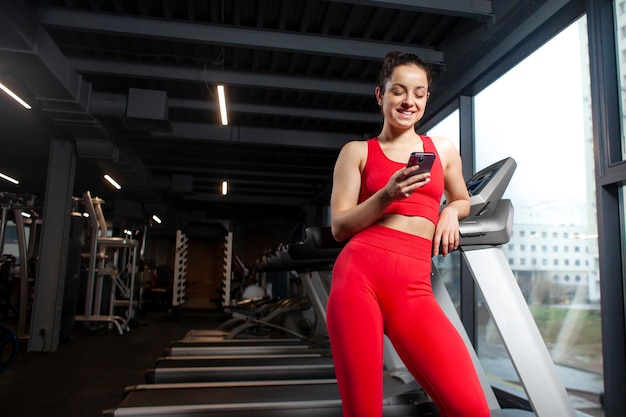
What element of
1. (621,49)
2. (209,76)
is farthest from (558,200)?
(209,76)

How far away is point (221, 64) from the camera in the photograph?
13.5ft

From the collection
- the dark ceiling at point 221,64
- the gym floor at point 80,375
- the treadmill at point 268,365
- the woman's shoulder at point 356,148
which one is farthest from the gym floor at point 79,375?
the woman's shoulder at point 356,148

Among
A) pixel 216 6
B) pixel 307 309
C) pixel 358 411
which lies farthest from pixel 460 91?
pixel 358 411

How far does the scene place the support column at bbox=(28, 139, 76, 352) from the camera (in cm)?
479

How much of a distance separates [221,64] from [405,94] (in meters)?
3.32

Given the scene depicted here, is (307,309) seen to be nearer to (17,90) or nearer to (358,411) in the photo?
(17,90)

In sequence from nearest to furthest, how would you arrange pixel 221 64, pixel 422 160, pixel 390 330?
1. pixel 422 160
2. pixel 390 330
3. pixel 221 64

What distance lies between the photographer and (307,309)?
4.94m

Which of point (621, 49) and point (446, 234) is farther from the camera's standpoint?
point (621, 49)

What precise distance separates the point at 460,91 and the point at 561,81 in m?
1.07

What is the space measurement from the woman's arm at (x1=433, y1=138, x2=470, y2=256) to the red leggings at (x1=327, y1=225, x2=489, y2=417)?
0.08 metres

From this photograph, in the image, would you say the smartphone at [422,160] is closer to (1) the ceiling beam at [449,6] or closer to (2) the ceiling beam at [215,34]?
(1) the ceiling beam at [449,6]

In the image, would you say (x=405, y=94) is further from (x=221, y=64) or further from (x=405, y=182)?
(x=221, y=64)

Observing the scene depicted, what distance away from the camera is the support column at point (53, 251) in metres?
4.79
